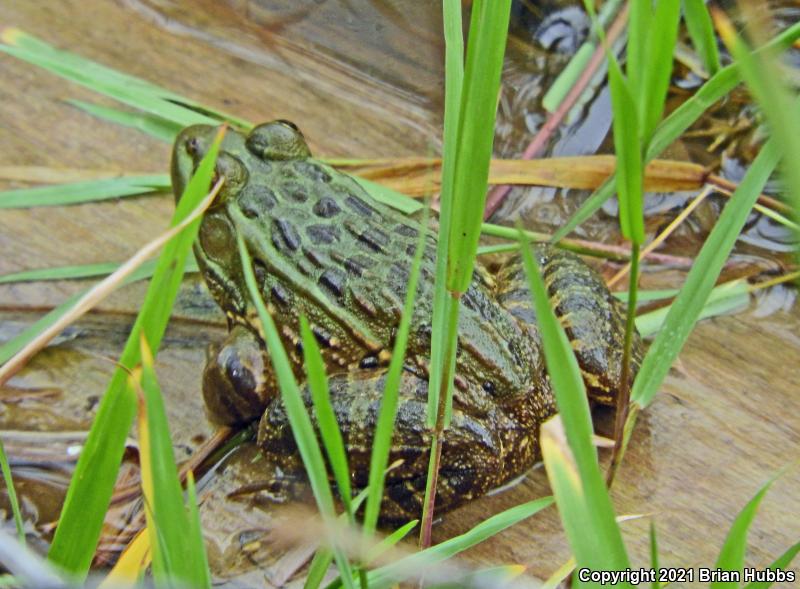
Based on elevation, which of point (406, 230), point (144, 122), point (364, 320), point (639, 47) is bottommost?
point (364, 320)

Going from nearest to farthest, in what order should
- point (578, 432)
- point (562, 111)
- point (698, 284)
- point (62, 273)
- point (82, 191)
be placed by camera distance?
point (578, 432) < point (698, 284) < point (62, 273) < point (82, 191) < point (562, 111)

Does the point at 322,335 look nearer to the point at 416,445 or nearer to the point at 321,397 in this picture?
the point at 416,445

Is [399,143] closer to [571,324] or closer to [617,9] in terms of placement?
[617,9]

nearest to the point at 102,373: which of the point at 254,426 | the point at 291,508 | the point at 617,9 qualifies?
the point at 254,426

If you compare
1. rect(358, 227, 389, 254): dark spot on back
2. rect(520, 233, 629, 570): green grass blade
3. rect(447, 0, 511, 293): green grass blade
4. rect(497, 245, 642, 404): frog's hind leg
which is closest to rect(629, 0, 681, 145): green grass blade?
rect(447, 0, 511, 293): green grass blade

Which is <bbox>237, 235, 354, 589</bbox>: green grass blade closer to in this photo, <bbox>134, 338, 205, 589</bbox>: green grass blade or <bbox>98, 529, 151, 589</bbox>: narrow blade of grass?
<bbox>134, 338, 205, 589</bbox>: green grass blade

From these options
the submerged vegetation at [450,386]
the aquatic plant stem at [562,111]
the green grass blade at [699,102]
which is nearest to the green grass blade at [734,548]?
the submerged vegetation at [450,386]

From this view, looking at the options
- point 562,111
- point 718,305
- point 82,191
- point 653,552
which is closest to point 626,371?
point 653,552

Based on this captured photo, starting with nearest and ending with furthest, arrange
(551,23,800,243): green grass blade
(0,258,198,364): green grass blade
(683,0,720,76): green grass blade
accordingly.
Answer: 1. (551,23,800,243): green grass blade
2. (683,0,720,76): green grass blade
3. (0,258,198,364): green grass blade
